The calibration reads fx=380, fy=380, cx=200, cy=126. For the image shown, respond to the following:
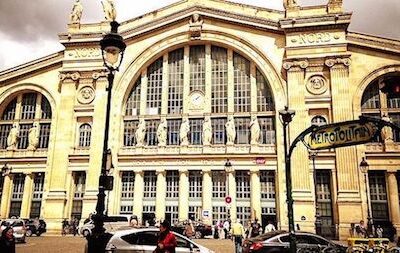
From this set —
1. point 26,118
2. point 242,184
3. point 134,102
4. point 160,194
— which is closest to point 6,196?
Result: point 26,118

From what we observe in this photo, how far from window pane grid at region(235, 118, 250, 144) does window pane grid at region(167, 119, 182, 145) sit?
5279 mm

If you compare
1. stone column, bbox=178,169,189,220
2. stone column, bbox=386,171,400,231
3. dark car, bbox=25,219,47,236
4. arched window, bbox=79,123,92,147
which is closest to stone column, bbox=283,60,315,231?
stone column, bbox=386,171,400,231

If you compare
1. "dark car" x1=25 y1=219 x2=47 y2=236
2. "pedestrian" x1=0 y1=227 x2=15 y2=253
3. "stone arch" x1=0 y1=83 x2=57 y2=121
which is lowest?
"dark car" x1=25 y1=219 x2=47 y2=236

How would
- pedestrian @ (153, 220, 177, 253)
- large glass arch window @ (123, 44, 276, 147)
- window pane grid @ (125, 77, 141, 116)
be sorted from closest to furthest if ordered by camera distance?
pedestrian @ (153, 220, 177, 253)
large glass arch window @ (123, 44, 276, 147)
window pane grid @ (125, 77, 141, 116)

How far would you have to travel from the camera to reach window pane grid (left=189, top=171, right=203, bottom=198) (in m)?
32.4

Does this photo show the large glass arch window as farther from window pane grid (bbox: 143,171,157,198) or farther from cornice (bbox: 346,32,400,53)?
cornice (bbox: 346,32,400,53)

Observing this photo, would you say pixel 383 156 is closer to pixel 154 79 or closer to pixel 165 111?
pixel 165 111

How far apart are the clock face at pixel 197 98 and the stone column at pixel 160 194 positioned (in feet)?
22.5

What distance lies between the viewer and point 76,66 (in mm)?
35844

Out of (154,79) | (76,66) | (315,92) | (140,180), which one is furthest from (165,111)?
(315,92)

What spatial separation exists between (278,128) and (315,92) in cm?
436

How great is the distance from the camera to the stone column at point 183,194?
31.7 meters

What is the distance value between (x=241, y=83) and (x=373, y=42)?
11400 millimetres

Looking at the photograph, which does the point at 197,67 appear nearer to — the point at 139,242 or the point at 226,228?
the point at 226,228
